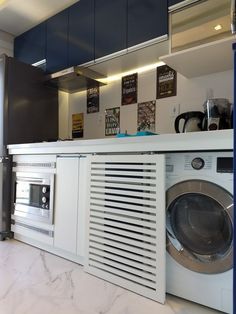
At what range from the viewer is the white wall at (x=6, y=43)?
3049 mm

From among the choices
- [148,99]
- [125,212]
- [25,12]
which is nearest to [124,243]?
[125,212]

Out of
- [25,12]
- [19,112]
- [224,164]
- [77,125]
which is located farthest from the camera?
[77,125]

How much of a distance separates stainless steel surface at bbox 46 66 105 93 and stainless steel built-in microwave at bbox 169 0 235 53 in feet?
2.79

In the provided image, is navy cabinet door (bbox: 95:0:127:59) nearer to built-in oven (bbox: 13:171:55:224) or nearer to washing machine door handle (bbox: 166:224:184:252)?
built-in oven (bbox: 13:171:55:224)

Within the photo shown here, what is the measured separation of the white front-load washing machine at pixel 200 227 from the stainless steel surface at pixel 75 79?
1.30 m

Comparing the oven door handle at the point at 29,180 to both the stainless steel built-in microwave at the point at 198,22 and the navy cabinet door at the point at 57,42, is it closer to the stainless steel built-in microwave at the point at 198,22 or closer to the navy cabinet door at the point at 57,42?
the navy cabinet door at the point at 57,42

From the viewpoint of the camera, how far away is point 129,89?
2.41 m

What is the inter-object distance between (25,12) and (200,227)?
2.55 meters

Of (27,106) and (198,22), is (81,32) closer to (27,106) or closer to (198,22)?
(27,106)

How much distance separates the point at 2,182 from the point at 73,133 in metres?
0.88

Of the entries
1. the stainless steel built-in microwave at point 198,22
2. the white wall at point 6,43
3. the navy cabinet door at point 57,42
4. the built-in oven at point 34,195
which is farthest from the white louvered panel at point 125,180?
the white wall at point 6,43

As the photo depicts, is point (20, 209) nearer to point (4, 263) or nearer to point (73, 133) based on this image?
point (4, 263)

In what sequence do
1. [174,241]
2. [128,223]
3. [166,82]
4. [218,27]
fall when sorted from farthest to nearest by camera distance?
[166,82]
[218,27]
[128,223]
[174,241]

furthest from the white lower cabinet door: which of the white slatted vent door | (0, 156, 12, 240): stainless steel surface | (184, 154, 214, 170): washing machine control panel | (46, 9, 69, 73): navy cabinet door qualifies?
(46, 9, 69, 73): navy cabinet door
